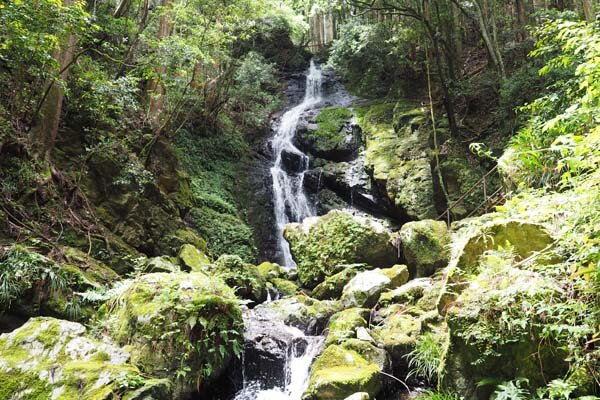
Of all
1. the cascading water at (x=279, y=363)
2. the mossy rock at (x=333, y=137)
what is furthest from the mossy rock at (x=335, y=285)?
the mossy rock at (x=333, y=137)

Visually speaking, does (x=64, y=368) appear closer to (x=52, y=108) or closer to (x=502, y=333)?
(x=502, y=333)

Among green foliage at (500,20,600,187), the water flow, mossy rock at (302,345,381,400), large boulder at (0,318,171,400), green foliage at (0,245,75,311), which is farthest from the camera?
the water flow

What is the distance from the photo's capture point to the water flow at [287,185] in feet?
48.1

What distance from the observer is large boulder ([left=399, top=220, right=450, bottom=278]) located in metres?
8.62

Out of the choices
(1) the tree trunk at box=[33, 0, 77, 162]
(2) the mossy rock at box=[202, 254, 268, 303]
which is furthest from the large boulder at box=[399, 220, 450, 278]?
(1) the tree trunk at box=[33, 0, 77, 162]

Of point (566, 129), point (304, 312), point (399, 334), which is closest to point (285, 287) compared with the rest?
point (304, 312)

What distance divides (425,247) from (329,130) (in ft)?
29.7

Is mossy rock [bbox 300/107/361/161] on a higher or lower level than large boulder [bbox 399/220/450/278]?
higher

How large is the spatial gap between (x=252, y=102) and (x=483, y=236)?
47.3 ft

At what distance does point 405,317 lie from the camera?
6.06 meters

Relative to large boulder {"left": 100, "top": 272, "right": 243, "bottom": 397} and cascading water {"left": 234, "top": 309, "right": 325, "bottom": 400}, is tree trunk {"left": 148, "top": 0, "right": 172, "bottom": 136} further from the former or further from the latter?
cascading water {"left": 234, "top": 309, "right": 325, "bottom": 400}

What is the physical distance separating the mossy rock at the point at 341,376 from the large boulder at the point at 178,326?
1.24 m

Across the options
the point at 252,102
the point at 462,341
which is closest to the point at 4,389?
the point at 462,341

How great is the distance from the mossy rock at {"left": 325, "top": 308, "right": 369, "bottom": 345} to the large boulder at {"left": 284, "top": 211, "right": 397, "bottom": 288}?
2889 mm
